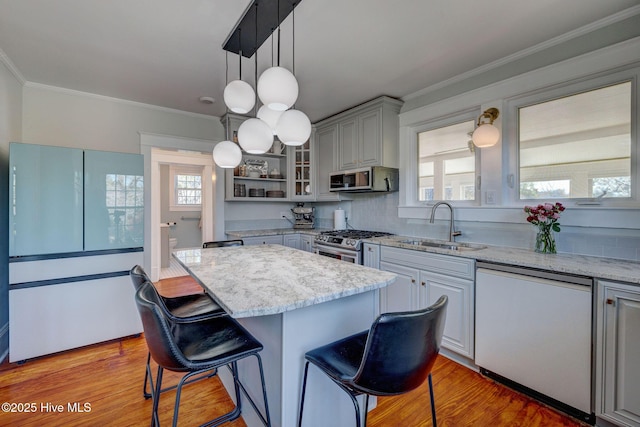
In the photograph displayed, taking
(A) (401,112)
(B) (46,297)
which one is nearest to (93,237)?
(B) (46,297)

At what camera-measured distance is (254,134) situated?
1618mm

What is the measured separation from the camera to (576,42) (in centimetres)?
208

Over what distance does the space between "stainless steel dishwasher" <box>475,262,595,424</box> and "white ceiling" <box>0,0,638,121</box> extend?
1.68 metres

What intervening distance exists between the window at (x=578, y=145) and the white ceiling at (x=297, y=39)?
0.52 m

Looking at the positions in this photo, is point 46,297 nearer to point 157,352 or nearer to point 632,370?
point 157,352

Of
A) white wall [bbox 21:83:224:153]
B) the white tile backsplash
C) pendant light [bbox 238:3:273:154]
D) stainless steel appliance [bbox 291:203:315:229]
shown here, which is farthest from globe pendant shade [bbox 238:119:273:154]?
stainless steel appliance [bbox 291:203:315:229]

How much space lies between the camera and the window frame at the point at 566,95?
6.18ft

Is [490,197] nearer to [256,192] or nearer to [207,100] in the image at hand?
[256,192]

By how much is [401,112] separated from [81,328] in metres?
3.85

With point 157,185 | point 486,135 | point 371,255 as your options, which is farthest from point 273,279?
point 157,185

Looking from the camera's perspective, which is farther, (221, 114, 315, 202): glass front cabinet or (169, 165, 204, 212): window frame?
(169, 165, 204, 212): window frame

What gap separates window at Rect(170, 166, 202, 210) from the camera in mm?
6902

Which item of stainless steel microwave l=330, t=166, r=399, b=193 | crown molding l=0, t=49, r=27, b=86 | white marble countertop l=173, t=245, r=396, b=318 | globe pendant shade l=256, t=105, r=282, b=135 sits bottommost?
white marble countertop l=173, t=245, r=396, b=318

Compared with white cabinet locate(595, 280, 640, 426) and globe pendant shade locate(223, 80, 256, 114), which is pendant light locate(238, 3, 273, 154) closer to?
globe pendant shade locate(223, 80, 256, 114)
